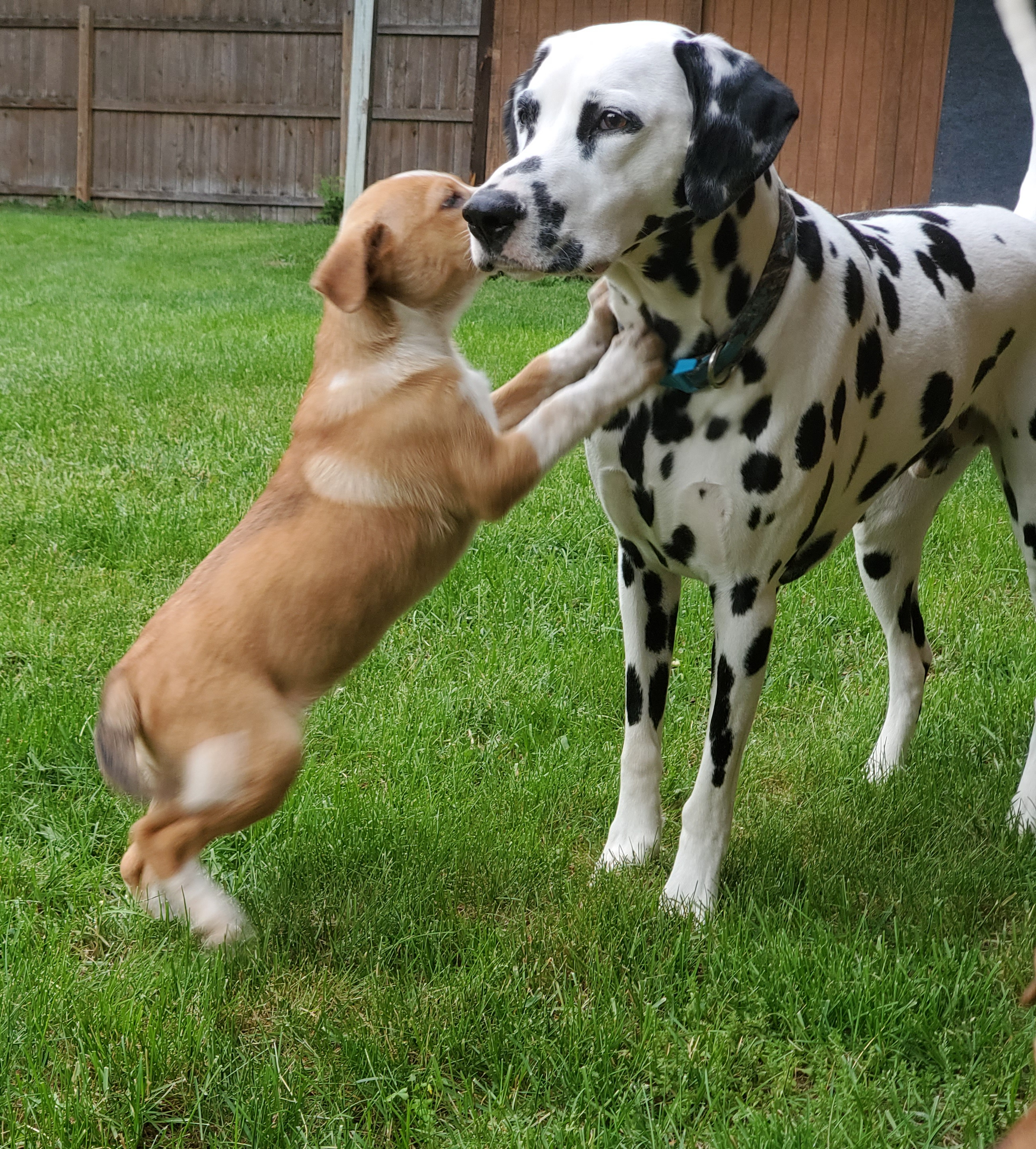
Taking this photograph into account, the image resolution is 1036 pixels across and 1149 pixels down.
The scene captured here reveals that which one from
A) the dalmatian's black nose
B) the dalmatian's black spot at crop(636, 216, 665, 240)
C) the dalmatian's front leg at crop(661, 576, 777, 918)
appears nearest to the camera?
the dalmatian's black nose

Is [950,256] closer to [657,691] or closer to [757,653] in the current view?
[757,653]

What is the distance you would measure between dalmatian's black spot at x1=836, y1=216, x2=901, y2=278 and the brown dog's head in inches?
35.7

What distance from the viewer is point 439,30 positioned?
1623 centimetres

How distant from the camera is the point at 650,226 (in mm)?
2471

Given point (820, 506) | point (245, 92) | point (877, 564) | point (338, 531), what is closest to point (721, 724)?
point (820, 506)

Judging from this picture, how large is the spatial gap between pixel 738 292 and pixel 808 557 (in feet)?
2.24

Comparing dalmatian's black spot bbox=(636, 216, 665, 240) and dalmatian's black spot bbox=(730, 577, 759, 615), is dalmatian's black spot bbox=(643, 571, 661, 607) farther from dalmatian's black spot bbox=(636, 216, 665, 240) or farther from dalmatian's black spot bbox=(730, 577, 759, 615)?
dalmatian's black spot bbox=(636, 216, 665, 240)

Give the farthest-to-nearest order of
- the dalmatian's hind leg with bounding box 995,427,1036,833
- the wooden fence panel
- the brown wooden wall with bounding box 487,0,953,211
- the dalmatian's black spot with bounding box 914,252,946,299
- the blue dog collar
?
the wooden fence panel < the brown wooden wall with bounding box 487,0,953,211 < the dalmatian's hind leg with bounding box 995,427,1036,833 < the dalmatian's black spot with bounding box 914,252,946,299 < the blue dog collar

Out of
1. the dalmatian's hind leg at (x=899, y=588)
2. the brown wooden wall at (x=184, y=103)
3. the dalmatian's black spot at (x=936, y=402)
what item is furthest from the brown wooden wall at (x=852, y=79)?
the dalmatian's black spot at (x=936, y=402)

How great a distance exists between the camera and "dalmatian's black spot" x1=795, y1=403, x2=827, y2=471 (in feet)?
8.64

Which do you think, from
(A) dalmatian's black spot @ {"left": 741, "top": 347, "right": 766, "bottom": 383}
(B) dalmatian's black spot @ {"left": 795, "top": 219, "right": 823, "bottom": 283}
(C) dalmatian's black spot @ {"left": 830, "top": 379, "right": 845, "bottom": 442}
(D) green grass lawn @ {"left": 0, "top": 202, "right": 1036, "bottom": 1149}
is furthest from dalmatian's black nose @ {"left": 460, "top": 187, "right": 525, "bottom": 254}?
(D) green grass lawn @ {"left": 0, "top": 202, "right": 1036, "bottom": 1149}

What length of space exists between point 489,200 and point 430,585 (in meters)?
0.91

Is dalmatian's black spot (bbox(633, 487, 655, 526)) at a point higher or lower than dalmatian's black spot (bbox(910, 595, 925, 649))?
higher

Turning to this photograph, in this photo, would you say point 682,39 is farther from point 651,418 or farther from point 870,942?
point 870,942
